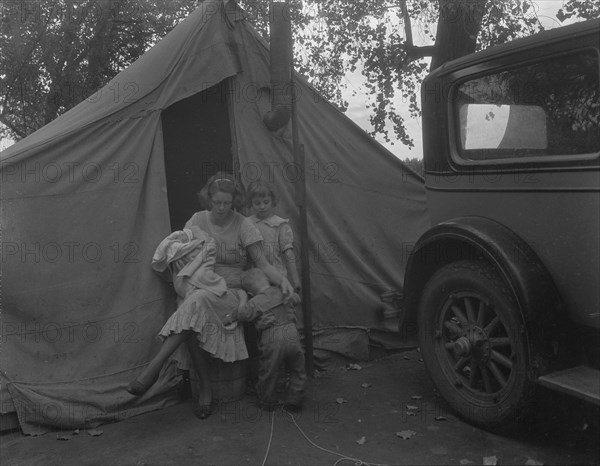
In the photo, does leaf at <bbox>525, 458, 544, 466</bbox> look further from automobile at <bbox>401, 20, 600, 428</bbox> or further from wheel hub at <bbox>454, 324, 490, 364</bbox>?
wheel hub at <bbox>454, 324, 490, 364</bbox>

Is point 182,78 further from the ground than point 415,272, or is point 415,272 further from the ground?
point 182,78

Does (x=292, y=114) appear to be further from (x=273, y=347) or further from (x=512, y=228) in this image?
(x=512, y=228)

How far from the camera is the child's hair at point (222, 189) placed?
4.43 meters

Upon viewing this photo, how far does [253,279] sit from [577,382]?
2240 millimetres

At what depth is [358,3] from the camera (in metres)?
13.7

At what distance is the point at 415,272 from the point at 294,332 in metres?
0.96

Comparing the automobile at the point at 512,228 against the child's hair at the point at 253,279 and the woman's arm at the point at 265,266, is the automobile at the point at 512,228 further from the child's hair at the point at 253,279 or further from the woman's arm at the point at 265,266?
the child's hair at the point at 253,279

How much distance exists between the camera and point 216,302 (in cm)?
424

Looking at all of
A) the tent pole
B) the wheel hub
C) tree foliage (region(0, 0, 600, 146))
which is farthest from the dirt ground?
tree foliage (region(0, 0, 600, 146))

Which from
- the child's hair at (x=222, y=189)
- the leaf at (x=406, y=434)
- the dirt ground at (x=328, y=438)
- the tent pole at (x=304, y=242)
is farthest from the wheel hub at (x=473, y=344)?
the child's hair at (x=222, y=189)

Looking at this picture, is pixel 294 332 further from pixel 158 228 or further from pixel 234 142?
pixel 234 142

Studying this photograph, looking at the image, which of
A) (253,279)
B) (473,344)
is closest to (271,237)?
(253,279)

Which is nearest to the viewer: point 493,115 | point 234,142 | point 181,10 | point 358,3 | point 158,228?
point 493,115

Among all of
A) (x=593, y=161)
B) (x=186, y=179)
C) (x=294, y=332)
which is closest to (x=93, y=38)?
(x=186, y=179)
